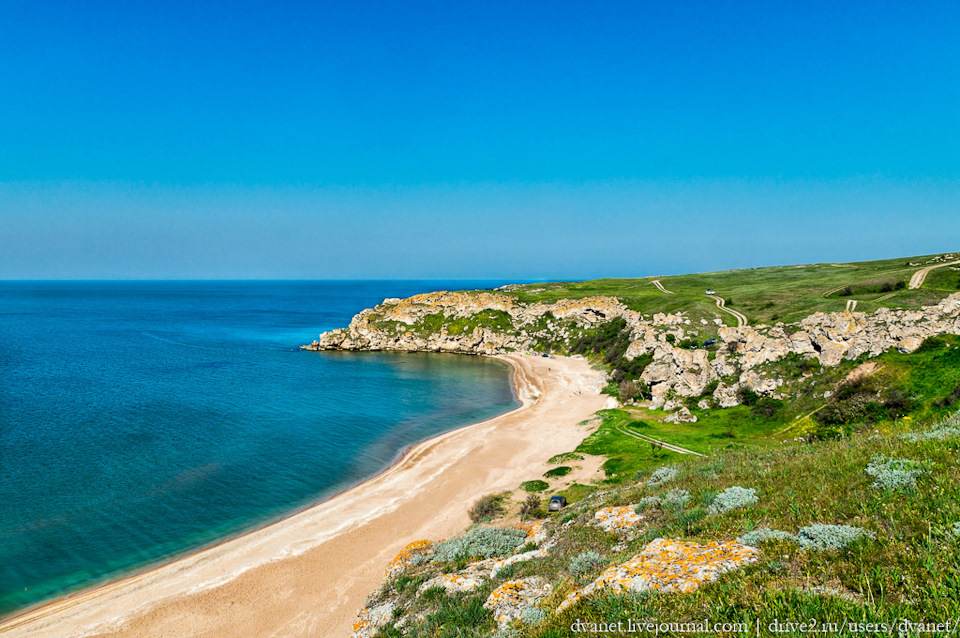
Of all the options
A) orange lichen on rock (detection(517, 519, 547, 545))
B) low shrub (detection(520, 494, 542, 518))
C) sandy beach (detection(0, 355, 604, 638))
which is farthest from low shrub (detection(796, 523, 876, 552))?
low shrub (detection(520, 494, 542, 518))

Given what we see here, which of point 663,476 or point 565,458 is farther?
point 565,458

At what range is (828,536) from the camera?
8.93 meters

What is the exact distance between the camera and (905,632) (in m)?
5.78

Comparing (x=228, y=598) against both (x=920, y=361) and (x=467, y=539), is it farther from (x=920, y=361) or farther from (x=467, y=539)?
(x=920, y=361)

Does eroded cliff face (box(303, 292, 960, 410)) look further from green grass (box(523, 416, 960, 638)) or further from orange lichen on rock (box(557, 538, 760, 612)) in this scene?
orange lichen on rock (box(557, 538, 760, 612))

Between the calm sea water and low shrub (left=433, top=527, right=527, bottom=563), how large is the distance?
2273 centimetres

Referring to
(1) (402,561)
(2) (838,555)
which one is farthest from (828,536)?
(1) (402,561)

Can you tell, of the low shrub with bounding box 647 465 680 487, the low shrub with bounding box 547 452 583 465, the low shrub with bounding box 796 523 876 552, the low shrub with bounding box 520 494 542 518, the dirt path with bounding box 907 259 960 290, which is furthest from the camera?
the dirt path with bounding box 907 259 960 290

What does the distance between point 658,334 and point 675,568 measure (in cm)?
6742

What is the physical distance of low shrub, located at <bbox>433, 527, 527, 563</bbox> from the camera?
17.8 meters

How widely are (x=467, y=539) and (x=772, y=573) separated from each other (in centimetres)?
1339

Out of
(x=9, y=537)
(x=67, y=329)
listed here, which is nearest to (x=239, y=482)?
(x=9, y=537)

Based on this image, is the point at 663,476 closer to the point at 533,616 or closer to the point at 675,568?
the point at 675,568

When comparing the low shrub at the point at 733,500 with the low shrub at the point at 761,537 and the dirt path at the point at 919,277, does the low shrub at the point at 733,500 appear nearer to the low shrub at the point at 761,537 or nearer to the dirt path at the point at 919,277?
the low shrub at the point at 761,537
